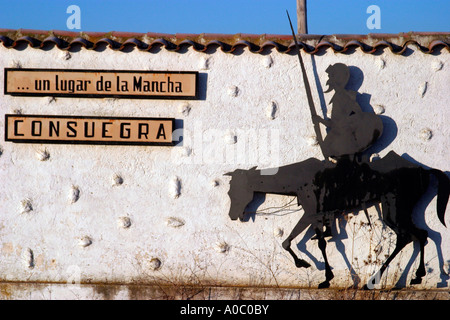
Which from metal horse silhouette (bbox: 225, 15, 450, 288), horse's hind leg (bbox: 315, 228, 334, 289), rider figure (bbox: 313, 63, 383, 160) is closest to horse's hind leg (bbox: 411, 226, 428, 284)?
metal horse silhouette (bbox: 225, 15, 450, 288)

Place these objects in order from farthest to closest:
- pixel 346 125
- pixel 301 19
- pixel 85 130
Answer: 1. pixel 301 19
2. pixel 85 130
3. pixel 346 125

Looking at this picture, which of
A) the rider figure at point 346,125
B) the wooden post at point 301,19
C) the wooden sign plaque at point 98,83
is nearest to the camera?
the rider figure at point 346,125

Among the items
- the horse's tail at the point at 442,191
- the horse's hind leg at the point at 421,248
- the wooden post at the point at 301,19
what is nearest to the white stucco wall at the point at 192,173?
the horse's hind leg at the point at 421,248

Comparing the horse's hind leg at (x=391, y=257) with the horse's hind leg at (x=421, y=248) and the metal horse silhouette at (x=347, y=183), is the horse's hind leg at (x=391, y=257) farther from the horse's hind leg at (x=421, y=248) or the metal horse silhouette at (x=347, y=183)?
the horse's hind leg at (x=421, y=248)

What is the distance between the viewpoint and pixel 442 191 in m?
6.62

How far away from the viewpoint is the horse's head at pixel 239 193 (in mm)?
6676

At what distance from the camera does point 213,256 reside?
6762 millimetres

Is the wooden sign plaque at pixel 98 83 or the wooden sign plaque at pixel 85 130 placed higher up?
the wooden sign plaque at pixel 98 83

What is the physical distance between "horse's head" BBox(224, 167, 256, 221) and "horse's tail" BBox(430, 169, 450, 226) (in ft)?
6.58

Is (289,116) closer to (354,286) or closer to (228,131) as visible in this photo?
(228,131)

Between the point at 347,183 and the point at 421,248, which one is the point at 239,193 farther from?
the point at 421,248

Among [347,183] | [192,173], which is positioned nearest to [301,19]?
[347,183]

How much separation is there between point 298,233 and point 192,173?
1.34 m
